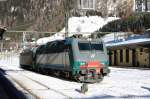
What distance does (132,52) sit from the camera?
1987 inches

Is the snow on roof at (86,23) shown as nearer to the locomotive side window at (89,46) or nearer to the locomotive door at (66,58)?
the locomotive door at (66,58)

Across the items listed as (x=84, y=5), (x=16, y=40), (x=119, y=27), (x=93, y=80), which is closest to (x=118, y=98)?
(x=93, y=80)

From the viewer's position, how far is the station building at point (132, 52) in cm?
4678

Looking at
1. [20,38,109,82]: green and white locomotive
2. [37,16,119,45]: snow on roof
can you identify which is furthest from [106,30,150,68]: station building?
[37,16,119,45]: snow on roof

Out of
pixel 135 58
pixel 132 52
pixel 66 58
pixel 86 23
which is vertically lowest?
pixel 135 58

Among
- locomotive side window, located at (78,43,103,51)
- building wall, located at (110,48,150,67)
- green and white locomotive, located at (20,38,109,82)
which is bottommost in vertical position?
building wall, located at (110,48,150,67)

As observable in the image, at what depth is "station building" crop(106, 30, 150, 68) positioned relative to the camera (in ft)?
153

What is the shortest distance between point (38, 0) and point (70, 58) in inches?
1902

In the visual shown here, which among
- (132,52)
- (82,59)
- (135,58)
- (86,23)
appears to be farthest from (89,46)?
(86,23)

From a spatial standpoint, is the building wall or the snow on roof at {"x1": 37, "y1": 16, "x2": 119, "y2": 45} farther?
the snow on roof at {"x1": 37, "y1": 16, "x2": 119, "y2": 45}

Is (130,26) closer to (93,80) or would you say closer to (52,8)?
(52,8)

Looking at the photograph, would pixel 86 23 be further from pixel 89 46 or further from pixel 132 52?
pixel 89 46

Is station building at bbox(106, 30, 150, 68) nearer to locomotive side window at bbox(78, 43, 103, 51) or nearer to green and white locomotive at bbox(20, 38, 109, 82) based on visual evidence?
green and white locomotive at bbox(20, 38, 109, 82)

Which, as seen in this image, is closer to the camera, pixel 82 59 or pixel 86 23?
pixel 82 59
